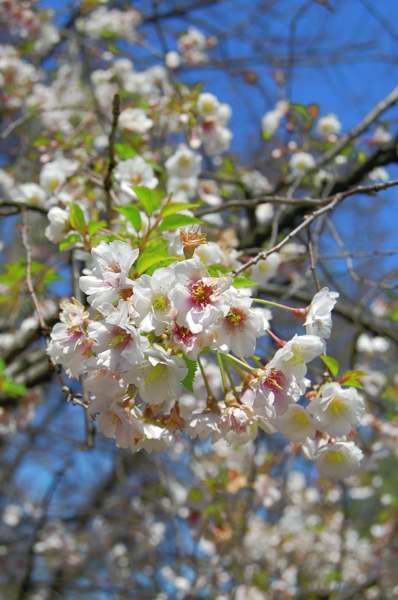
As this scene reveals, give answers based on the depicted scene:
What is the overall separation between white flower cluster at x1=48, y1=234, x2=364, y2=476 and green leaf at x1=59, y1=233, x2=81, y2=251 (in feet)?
1.24

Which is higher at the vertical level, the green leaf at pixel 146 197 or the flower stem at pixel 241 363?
the green leaf at pixel 146 197

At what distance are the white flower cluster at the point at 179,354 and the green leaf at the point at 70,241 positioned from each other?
1.24 ft

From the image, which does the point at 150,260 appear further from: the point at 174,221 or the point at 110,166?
the point at 110,166

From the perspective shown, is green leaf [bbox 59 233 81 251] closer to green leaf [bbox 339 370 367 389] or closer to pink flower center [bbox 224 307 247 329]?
pink flower center [bbox 224 307 247 329]

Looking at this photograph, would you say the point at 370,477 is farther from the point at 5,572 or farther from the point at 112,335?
the point at 112,335

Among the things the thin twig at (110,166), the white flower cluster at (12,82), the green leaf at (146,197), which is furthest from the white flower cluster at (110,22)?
the green leaf at (146,197)

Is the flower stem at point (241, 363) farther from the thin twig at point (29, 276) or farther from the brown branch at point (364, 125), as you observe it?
the brown branch at point (364, 125)

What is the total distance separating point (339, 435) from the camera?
107 cm

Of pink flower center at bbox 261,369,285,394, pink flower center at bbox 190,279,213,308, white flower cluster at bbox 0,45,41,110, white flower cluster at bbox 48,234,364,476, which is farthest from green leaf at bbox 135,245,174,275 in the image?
white flower cluster at bbox 0,45,41,110

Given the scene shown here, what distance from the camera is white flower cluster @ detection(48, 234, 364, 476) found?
0.91 meters

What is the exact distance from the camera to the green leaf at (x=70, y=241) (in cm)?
140

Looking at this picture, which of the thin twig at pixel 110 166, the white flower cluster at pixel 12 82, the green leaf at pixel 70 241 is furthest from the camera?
the white flower cluster at pixel 12 82

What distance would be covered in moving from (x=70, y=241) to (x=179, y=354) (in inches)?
23.0

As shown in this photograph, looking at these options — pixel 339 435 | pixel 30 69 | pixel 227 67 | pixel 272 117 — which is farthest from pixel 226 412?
pixel 227 67
